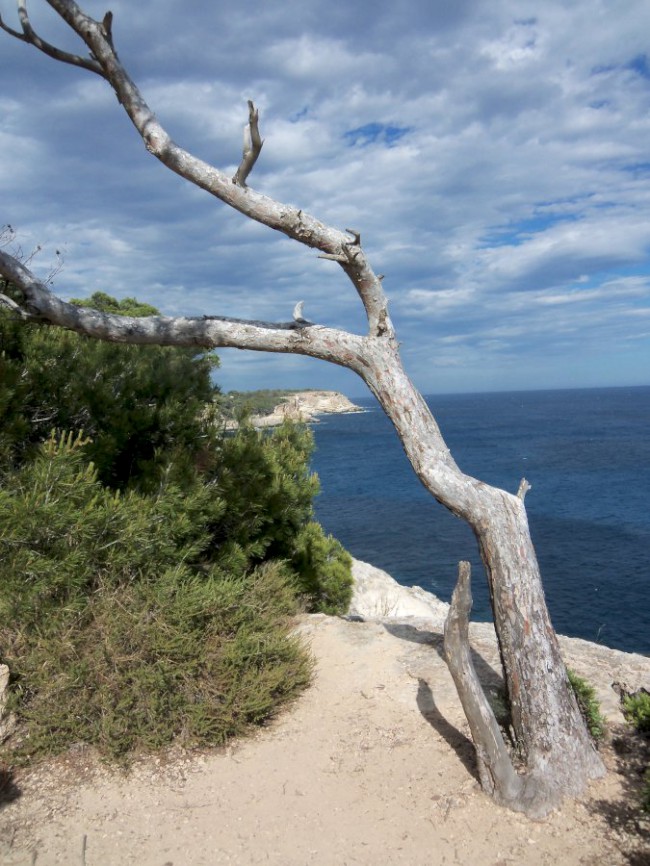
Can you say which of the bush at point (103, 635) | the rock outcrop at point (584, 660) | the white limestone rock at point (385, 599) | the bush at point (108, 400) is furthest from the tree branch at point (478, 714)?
the white limestone rock at point (385, 599)

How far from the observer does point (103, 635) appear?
602 cm

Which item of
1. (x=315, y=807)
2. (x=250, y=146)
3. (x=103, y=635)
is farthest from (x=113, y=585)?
(x=250, y=146)

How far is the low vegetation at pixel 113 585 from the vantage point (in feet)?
19.1

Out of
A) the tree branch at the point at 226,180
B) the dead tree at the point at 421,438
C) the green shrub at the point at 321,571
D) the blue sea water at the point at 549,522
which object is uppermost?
the tree branch at the point at 226,180

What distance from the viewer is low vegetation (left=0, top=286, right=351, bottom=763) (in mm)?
5836

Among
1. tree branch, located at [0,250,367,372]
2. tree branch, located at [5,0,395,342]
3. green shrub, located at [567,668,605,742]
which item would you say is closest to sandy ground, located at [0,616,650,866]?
green shrub, located at [567,668,605,742]

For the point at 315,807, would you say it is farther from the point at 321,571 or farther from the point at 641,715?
the point at 321,571

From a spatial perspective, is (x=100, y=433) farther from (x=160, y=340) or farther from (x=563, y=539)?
(x=563, y=539)

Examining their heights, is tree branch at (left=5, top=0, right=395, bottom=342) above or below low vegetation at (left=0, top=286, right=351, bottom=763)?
above

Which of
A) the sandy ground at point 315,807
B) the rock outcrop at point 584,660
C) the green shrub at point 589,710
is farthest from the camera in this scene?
the rock outcrop at point 584,660

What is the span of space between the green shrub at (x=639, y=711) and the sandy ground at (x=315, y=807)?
24.3 inches

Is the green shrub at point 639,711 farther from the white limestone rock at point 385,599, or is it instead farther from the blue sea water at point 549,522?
the blue sea water at point 549,522

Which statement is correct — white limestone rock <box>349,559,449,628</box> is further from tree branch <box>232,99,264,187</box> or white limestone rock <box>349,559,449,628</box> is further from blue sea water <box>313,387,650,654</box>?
tree branch <box>232,99,264,187</box>

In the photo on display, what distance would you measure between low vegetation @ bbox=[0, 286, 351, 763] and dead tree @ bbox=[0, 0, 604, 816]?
1412 millimetres
